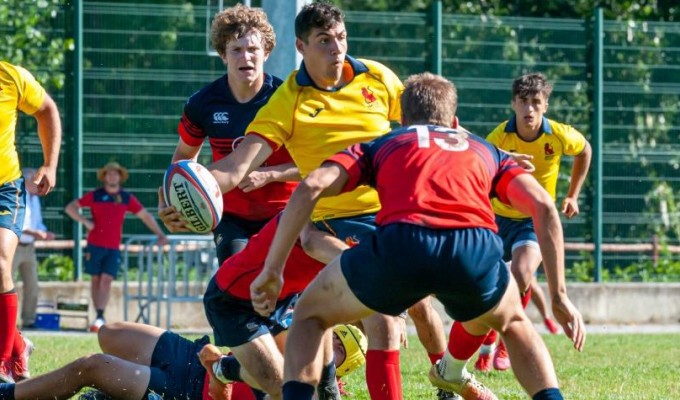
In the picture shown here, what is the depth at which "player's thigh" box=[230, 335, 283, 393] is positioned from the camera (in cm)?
593

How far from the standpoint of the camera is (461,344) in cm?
649

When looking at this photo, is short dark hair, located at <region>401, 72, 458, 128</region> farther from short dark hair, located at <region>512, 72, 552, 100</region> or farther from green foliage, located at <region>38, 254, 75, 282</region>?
green foliage, located at <region>38, 254, 75, 282</region>

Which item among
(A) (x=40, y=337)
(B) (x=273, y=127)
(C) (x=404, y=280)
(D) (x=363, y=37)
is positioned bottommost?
(A) (x=40, y=337)

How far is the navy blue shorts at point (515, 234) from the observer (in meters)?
9.69

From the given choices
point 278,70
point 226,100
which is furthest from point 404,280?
point 278,70

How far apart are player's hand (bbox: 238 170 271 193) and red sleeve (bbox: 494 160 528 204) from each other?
1.89 m

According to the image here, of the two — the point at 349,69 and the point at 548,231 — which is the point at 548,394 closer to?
the point at 548,231

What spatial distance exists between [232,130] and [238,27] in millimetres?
579

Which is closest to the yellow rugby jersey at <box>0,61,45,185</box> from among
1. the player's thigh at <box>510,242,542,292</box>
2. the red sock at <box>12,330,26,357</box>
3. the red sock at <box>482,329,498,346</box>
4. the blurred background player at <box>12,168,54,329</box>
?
the red sock at <box>12,330,26,357</box>

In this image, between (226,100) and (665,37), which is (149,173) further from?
(226,100)

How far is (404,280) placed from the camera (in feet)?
16.1

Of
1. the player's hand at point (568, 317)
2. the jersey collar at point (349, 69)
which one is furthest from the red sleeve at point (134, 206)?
the player's hand at point (568, 317)

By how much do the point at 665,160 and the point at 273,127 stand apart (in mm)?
10543

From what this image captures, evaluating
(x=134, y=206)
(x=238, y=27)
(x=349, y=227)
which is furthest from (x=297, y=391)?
(x=134, y=206)
